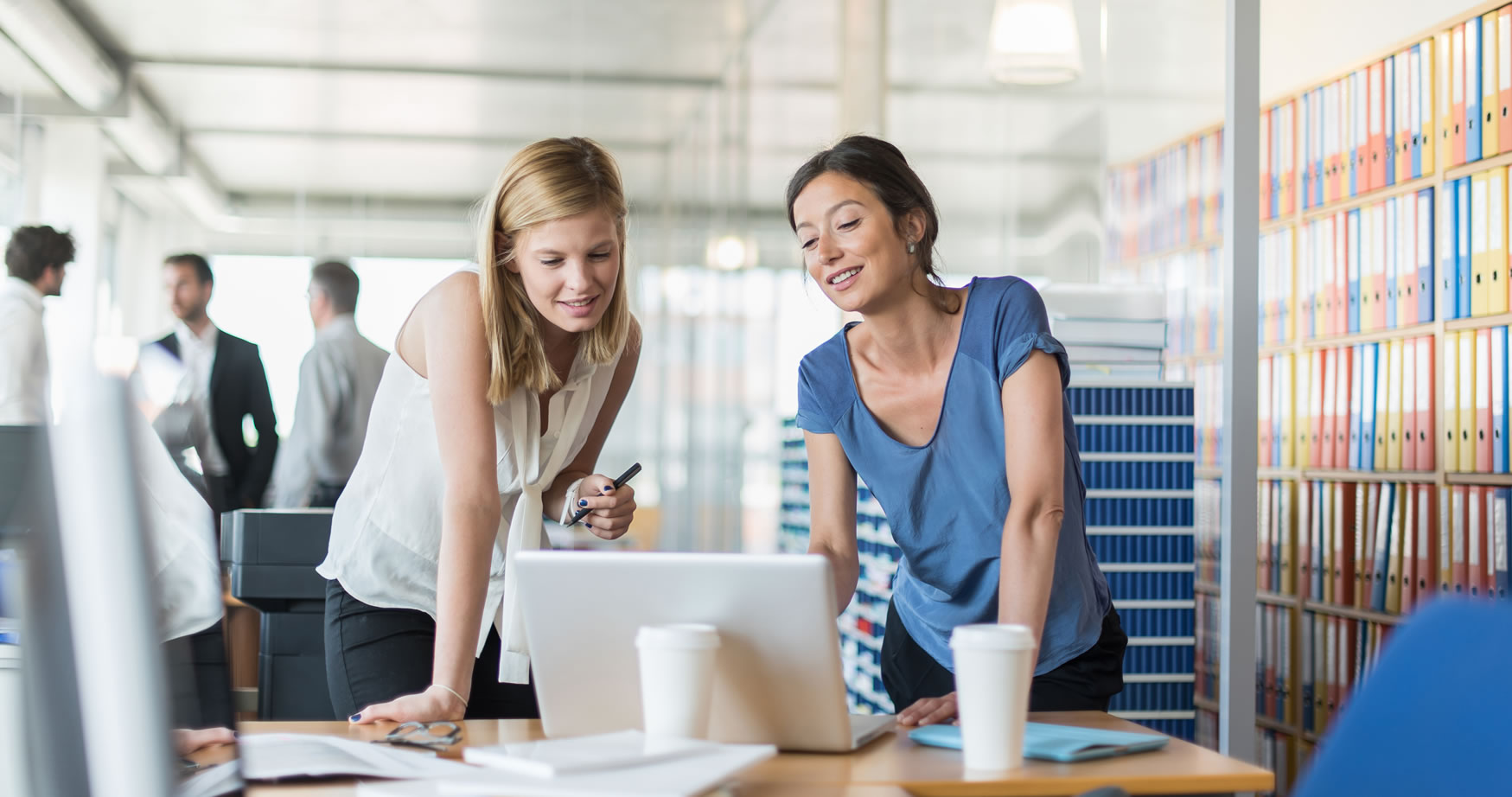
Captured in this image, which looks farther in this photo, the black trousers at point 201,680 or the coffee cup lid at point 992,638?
the coffee cup lid at point 992,638

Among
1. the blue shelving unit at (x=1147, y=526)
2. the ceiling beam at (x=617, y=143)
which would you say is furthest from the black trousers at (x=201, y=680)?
the ceiling beam at (x=617, y=143)

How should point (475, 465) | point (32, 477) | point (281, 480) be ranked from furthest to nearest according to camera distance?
1. point (281, 480)
2. point (475, 465)
3. point (32, 477)

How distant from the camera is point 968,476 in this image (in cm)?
169

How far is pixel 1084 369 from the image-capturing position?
3000 mm

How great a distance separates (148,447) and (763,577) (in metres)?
0.75

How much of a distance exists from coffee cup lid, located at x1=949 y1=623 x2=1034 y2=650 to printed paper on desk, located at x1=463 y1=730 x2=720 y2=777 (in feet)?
0.75

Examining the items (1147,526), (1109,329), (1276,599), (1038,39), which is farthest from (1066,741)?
(1038,39)

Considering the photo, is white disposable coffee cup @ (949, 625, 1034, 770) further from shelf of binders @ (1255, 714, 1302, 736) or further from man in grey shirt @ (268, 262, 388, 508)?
man in grey shirt @ (268, 262, 388, 508)

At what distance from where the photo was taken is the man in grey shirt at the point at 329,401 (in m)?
4.97

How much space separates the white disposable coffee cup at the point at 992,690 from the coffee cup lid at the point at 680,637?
21 cm

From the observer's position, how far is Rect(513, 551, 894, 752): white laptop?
1.12 meters

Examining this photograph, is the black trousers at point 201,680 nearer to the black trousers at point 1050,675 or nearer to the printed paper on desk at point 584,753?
the printed paper on desk at point 584,753

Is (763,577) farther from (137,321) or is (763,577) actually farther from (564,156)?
(137,321)

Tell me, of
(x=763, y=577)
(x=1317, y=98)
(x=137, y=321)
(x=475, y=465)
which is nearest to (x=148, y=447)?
(x=763, y=577)
